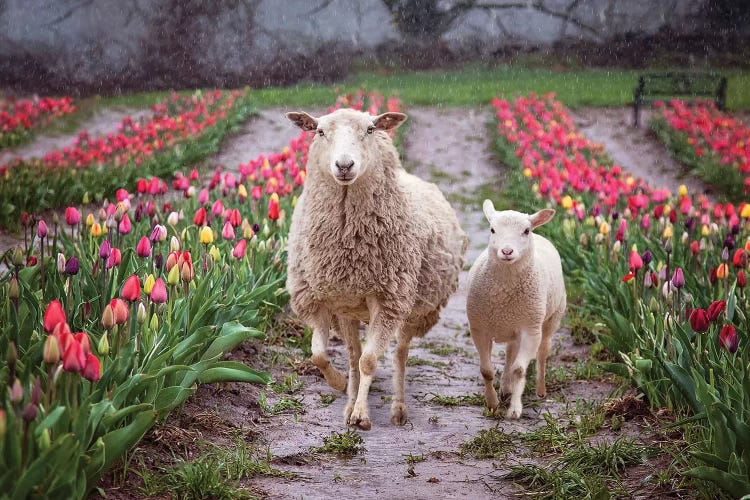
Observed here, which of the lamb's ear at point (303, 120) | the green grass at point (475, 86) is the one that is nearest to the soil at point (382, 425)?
the lamb's ear at point (303, 120)

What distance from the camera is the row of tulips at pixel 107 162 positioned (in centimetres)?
1009

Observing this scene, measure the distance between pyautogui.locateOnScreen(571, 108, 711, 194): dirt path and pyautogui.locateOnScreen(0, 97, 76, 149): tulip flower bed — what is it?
10272 mm

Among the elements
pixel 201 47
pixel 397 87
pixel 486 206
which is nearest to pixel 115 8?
pixel 201 47

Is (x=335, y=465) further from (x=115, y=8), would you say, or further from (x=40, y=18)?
(x=115, y=8)

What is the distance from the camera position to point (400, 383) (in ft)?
16.7

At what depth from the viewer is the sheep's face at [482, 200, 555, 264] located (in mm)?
4668

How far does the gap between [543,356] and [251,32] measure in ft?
66.0

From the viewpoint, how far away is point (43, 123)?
50.1ft

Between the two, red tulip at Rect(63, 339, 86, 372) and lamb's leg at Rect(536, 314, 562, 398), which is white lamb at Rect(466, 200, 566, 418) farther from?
red tulip at Rect(63, 339, 86, 372)

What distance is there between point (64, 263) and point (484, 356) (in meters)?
2.47

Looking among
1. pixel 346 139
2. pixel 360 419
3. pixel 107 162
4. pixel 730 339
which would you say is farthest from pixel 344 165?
pixel 107 162

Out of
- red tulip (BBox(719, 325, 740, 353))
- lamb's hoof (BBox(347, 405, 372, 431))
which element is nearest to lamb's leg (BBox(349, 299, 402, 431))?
lamb's hoof (BBox(347, 405, 372, 431))

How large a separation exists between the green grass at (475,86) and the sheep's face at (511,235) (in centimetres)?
1385

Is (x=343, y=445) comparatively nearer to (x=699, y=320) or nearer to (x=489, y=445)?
(x=489, y=445)
